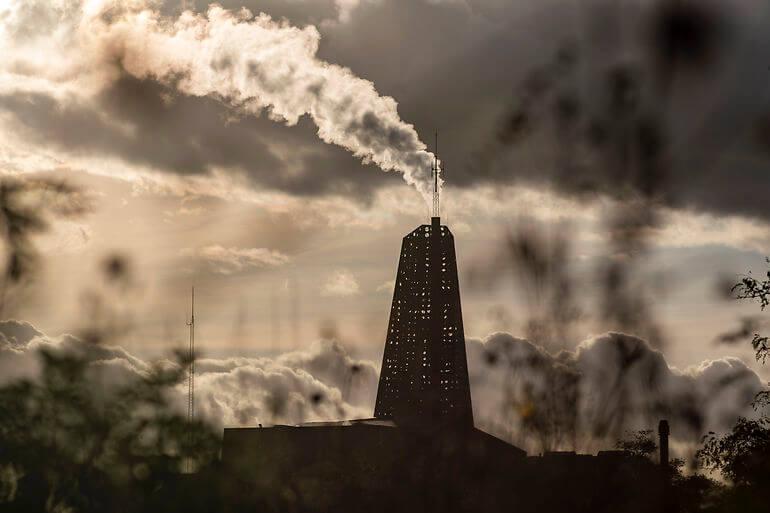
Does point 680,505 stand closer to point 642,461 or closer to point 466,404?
point 642,461

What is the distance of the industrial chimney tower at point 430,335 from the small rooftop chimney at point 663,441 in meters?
20.4

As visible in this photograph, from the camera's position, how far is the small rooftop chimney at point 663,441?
397ft

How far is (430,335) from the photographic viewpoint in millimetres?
135625

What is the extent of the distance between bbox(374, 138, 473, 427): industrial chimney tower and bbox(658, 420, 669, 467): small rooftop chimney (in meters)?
20.4

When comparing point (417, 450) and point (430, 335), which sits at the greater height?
point (430, 335)

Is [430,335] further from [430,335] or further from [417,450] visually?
[417,450]

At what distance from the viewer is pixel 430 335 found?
13562cm

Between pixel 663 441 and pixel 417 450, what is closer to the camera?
pixel 663 441

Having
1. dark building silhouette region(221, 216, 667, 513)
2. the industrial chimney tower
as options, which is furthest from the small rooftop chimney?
the industrial chimney tower

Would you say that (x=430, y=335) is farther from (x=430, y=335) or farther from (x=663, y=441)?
(x=663, y=441)

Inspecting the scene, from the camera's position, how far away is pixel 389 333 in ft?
453

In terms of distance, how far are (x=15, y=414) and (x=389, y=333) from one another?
113 ft

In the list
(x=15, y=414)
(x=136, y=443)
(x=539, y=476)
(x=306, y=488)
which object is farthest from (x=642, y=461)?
(x=15, y=414)

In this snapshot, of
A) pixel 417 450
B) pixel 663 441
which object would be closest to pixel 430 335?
pixel 417 450
